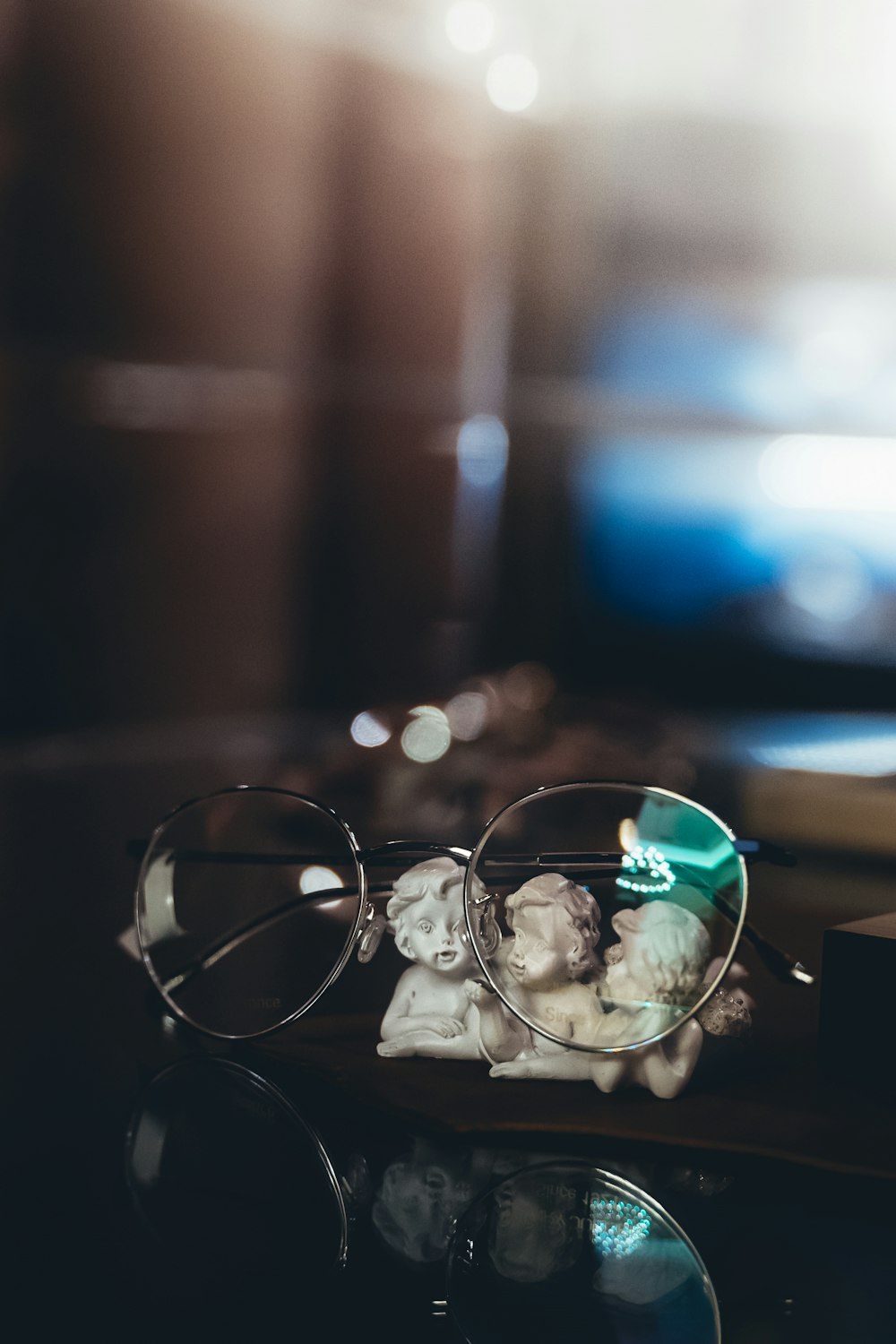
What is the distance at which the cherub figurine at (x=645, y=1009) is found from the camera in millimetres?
311

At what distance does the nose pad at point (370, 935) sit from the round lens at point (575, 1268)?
10 centimetres

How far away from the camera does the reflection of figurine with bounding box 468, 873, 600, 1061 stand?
312 millimetres

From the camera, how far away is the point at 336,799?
80 centimetres

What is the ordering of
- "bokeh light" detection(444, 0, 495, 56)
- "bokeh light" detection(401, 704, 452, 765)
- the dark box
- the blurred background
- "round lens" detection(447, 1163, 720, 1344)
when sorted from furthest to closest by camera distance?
"bokeh light" detection(444, 0, 495, 56), the blurred background, "bokeh light" detection(401, 704, 452, 765), the dark box, "round lens" detection(447, 1163, 720, 1344)

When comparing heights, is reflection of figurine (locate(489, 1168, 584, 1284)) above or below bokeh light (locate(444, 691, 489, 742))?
above

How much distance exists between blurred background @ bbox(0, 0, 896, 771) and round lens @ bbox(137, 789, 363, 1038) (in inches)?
25.2

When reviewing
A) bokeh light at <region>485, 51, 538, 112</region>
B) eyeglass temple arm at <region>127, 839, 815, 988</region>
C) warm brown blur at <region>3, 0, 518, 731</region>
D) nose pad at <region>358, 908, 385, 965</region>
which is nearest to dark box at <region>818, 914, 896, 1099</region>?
eyeglass temple arm at <region>127, 839, 815, 988</region>

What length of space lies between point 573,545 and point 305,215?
44 centimetres

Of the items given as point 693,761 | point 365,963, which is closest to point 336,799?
point 693,761

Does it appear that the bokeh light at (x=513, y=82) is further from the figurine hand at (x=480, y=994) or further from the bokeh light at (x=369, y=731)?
the figurine hand at (x=480, y=994)

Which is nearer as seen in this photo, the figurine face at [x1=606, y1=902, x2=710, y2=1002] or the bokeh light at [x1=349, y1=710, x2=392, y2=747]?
the figurine face at [x1=606, y1=902, x2=710, y2=1002]

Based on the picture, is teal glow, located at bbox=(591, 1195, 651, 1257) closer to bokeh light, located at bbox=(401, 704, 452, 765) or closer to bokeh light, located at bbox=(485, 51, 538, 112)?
bokeh light, located at bbox=(401, 704, 452, 765)

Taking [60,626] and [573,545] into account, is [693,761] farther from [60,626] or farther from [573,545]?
[60,626]

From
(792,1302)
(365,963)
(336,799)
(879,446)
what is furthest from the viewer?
(879,446)
